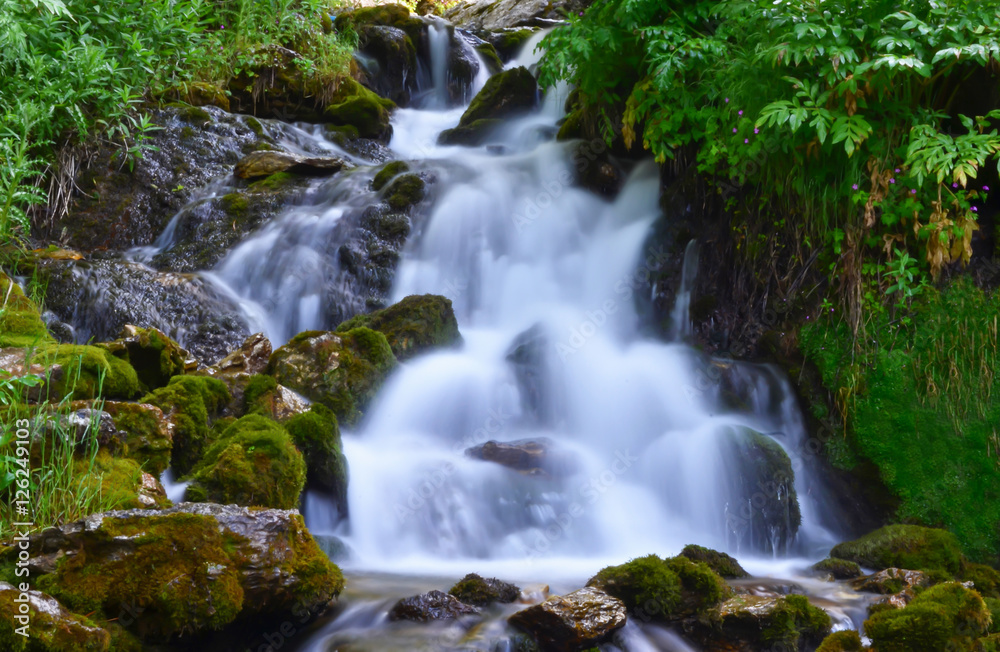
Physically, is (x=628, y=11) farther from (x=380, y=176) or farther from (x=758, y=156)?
(x=380, y=176)

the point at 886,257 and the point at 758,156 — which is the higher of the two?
the point at 758,156

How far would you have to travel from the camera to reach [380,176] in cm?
819

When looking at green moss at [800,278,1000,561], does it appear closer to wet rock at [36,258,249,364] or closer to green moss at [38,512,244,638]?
green moss at [38,512,244,638]

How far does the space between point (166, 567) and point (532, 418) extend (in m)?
3.42

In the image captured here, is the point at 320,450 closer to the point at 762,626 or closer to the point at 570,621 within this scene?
the point at 570,621

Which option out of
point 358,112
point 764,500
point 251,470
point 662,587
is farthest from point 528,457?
point 358,112

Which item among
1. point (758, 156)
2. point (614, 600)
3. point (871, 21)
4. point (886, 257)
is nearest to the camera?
point (614, 600)

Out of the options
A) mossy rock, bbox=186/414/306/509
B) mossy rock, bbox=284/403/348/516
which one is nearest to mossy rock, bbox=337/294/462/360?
mossy rock, bbox=284/403/348/516

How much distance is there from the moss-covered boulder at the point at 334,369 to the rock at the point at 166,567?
2246mm

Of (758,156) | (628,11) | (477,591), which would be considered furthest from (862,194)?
(477,591)

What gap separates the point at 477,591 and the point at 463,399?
2.38 m

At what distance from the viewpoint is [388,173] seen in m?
8.23

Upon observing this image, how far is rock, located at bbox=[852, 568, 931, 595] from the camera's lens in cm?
359

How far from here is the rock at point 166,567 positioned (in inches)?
→ 95.0
